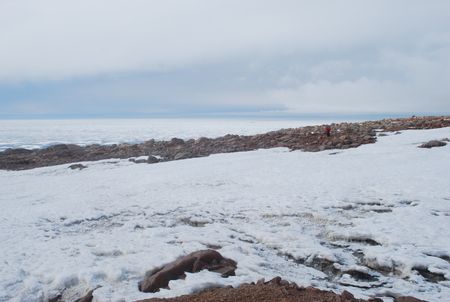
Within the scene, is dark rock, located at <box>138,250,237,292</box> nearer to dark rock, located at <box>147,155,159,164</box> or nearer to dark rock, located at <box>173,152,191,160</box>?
dark rock, located at <box>147,155,159,164</box>

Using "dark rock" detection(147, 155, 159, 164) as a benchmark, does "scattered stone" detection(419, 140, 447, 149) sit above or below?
above

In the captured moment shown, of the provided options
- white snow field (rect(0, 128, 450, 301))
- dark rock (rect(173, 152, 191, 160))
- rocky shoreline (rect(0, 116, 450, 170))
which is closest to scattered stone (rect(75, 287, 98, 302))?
white snow field (rect(0, 128, 450, 301))

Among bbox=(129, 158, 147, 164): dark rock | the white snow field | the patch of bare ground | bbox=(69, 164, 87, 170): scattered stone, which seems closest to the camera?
the patch of bare ground

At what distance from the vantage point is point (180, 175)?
56.6 ft

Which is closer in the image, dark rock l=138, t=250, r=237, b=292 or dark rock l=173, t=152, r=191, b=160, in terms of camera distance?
dark rock l=138, t=250, r=237, b=292

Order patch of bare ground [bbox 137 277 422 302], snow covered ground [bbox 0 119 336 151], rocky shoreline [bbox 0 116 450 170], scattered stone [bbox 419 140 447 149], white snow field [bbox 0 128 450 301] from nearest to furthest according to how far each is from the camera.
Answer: patch of bare ground [bbox 137 277 422 302] < white snow field [bbox 0 128 450 301] < scattered stone [bbox 419 140 447 149] < rocky shoreline [bbox 0 116 450 170] < snow covered ground [bbox 0 119 336 151]

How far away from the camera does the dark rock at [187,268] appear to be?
21.2 feet

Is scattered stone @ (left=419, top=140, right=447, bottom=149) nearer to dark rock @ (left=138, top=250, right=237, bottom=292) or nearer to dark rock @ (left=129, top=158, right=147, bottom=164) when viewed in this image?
dark rock @ (left=129, top=158, right=147, bottom=164)

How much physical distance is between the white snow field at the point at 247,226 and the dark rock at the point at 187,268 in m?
0.21

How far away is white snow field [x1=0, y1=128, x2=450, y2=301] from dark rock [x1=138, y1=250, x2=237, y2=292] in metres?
0.21

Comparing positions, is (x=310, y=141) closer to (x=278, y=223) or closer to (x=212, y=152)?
(x=212, y=152)

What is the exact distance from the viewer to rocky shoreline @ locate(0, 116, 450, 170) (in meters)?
23.0

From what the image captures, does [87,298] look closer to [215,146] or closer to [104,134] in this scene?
[215,146]

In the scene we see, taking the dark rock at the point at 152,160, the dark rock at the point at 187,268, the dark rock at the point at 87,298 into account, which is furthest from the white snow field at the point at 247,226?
the dark rock at the point at 152,160
